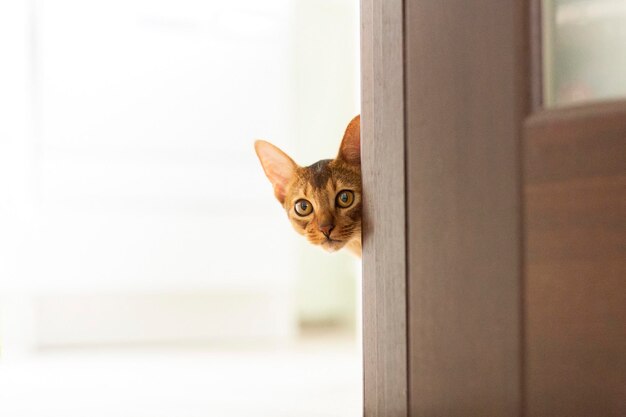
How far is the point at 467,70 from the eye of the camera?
2.72ft

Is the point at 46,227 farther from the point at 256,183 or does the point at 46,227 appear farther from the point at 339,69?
the point at 339,69

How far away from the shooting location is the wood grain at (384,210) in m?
A: 0.91

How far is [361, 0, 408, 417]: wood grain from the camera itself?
909 millimetres

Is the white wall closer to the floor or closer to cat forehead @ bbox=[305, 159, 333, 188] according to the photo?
the floor

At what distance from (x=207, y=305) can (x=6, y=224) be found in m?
0.68

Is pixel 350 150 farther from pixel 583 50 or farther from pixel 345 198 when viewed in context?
pixel 583 50

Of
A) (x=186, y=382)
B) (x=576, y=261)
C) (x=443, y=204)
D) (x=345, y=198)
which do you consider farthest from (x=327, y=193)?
(x=186, y=382)

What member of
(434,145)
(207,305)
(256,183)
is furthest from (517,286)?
(207,305)

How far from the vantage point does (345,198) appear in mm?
1060

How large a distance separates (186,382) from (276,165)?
2.03ft

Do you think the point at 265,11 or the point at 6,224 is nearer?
the point at 6,224

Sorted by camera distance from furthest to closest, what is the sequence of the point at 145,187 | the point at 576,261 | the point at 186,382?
the point at 145,187
the point at 186,382
the point at 576,261

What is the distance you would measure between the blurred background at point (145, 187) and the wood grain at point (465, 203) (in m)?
0.99

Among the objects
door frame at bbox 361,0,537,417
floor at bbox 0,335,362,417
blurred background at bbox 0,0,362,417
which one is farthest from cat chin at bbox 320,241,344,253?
blurred background at bbox 0,0,362,417
